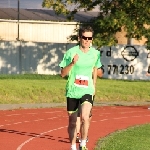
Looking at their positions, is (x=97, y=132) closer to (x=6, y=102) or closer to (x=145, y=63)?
(x=6, y=102)

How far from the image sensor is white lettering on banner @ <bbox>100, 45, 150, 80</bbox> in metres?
45.2

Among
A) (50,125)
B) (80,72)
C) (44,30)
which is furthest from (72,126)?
(44,30)

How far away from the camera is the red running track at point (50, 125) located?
15820mm

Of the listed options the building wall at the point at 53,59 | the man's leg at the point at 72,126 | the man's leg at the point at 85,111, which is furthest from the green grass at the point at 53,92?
the man's leg at the point at 85,111

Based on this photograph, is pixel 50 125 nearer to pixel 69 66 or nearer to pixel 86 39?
pixel 69 66

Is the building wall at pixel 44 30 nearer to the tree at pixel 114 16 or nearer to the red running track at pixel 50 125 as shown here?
the tree at pixel 114 16

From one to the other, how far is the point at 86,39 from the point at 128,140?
4271 millimetres

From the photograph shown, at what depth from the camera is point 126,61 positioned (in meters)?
45.5

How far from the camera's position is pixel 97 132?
61.7 ft

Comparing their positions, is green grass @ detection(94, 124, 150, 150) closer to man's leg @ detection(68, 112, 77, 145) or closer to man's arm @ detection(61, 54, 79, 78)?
man's leg @ detection(68, 112, 77, 145)

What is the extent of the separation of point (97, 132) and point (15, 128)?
211 cm

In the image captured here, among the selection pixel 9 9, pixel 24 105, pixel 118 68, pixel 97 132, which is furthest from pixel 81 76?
pixel 9 9

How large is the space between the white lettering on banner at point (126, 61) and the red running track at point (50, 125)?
53.6ft

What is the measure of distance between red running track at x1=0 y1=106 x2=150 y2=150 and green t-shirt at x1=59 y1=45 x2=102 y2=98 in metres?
1.83
